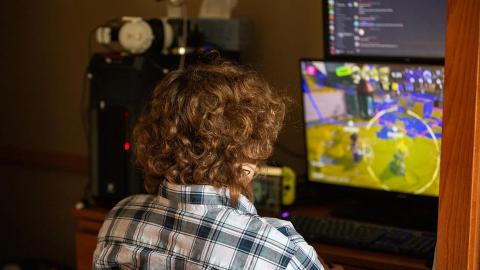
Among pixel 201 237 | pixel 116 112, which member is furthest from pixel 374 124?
pixel 201 237

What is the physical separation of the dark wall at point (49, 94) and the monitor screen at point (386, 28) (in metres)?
0.41

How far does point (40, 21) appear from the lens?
3.16m

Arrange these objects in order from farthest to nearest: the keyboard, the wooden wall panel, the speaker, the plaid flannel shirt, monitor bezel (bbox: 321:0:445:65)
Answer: the speaker → monitor bezel (bbox: 321:0:445:65) → the keyboard → the plaid flannel shirt → the wooden wall panel

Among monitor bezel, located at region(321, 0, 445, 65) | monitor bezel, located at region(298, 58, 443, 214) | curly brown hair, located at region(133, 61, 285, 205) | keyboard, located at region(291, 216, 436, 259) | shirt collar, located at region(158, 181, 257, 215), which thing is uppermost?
monitor bezel, located at region(321, 0, 445, 65)

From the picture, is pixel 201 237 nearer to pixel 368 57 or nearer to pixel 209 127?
pixel 209 127

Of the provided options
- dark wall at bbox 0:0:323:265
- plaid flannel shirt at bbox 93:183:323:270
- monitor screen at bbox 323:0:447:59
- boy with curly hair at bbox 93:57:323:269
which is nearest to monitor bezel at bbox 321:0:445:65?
monitor screen at bbox 323:0:447:59

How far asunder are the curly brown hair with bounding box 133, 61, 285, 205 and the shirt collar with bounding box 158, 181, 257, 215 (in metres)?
0.01

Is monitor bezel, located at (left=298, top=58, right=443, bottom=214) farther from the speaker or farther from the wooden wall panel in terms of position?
the wooden wall panel

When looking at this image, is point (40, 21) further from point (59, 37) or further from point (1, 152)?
point (1, 152)

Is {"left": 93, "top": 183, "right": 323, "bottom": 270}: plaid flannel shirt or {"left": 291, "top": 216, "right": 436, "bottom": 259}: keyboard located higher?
{"left": 93, "top": 183, "right": 323, "bottom": 270}: plaid flannel shirt

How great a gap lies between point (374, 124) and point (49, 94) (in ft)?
4.99

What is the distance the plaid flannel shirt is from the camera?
144 cm

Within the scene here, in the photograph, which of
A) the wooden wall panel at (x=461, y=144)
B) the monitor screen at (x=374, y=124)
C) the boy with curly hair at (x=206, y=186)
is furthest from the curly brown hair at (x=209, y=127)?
the monitor screen at (x=374, y=124)

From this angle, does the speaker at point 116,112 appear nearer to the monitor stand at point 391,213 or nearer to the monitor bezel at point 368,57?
the monitor bezel at point 368,57
